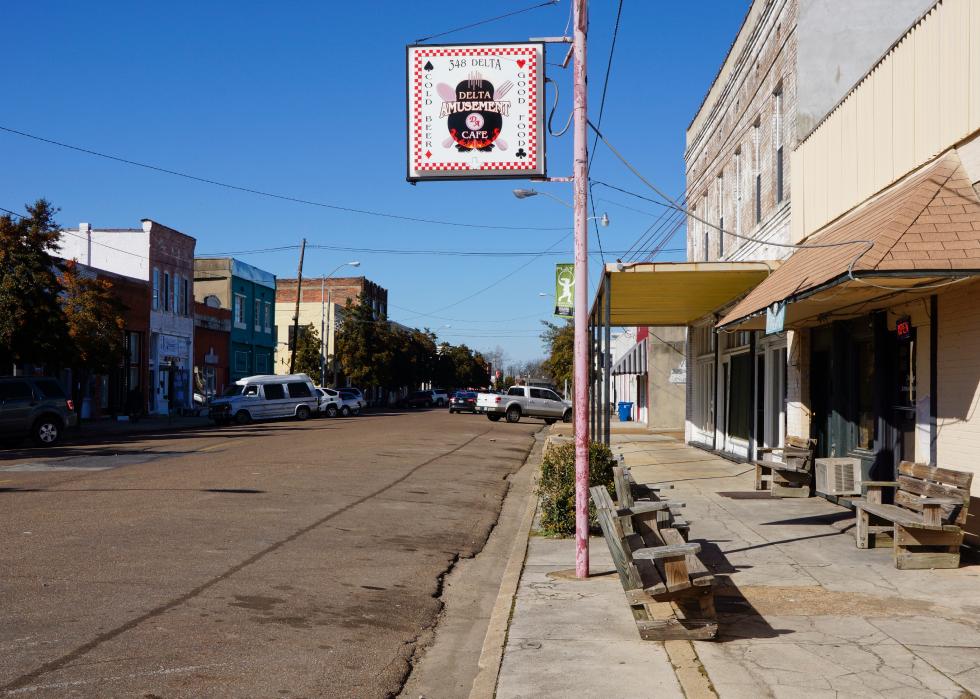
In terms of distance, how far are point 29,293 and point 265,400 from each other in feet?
56.3

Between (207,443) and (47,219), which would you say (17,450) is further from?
(47,219)

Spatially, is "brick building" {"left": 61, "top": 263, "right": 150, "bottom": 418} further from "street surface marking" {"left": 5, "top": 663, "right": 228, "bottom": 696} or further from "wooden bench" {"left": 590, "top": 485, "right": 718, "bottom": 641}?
"wooden bench" {"left": 590, "top": 485, "right": 718, "bottom": 641}

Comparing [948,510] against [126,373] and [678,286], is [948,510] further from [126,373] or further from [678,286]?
[126,373]

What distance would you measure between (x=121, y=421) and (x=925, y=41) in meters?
36.2

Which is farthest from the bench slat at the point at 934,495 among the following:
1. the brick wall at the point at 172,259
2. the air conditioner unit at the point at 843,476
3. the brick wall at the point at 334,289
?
the brick wall at the point at 334,289

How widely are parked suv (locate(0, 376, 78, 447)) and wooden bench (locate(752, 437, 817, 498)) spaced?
57.0 ft

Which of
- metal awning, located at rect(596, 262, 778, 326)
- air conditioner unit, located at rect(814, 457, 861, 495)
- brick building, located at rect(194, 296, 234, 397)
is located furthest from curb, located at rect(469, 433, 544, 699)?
brick building, located at rect(194, 296, 234, 397)

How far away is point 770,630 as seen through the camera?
261 inches

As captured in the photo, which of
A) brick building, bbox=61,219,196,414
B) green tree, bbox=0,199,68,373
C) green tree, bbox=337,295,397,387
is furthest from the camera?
green tree, bbox=337,295,397,387

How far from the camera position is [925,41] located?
1060cm

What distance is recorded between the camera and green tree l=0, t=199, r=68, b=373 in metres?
27.0

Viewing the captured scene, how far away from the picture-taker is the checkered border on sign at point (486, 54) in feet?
28.6

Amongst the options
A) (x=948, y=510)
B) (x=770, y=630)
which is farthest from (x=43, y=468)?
(x=948, y=510)

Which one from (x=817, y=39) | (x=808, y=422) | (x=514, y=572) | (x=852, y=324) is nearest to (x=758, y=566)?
(x=514, y=572)
